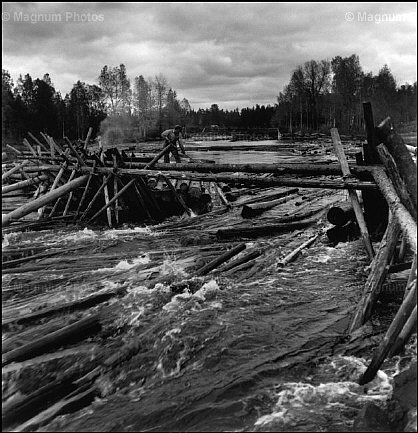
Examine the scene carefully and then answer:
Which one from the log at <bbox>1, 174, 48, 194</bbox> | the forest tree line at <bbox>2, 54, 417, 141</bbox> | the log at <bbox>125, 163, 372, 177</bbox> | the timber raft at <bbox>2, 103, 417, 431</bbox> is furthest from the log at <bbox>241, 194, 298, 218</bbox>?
the forest tree line at <bbox>2, 54, 417, 141</bbox>

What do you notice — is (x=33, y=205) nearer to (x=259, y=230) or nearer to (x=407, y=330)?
(x=259, y=230)

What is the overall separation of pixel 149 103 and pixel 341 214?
96648mm

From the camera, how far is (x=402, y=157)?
4801 millimetres

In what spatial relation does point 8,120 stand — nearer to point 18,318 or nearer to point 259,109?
point 18,318

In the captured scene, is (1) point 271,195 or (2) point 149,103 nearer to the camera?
(1) point 271,195

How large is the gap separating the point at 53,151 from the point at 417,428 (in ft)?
49.1

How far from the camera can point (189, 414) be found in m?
4.18

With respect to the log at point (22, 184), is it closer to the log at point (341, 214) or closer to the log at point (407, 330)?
the log at point (341, 214)

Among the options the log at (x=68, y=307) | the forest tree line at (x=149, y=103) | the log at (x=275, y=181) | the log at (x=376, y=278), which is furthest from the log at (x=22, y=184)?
the forest tree line at (x=149, y=103)

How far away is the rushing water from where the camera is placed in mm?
4141

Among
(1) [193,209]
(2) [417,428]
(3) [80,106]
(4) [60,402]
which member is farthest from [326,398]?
(3) [80,106]

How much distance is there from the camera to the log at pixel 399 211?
4.73 metres

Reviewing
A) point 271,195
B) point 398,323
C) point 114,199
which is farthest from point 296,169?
point 271,195

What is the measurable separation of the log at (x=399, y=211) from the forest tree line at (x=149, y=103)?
5204cm
